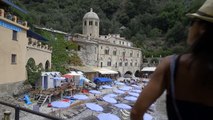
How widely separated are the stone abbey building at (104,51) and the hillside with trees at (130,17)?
6.86 meters

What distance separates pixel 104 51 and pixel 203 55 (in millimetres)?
45704

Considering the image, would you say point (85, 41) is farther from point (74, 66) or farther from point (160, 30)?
point (160, 30)

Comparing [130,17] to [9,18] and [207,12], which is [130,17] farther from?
[207,12]

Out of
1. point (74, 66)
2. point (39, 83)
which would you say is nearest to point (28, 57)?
point (39, 83)

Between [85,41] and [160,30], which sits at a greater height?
[160,30]

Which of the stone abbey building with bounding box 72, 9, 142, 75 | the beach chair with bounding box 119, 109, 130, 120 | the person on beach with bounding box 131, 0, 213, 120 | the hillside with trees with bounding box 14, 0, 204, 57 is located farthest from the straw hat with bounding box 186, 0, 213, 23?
the hillside with trees with bounding box 14, 0, 204, 57

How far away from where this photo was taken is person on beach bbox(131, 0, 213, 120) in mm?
1234

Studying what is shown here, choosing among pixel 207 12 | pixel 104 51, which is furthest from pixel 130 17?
pixel 207 12

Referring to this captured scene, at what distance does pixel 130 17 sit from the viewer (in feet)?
268

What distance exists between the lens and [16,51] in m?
19.2

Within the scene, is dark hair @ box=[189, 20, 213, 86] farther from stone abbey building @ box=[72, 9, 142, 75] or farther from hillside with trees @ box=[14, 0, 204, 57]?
hillside with trees @ box=[14, 0, 204, 57]

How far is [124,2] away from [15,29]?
6963 cm

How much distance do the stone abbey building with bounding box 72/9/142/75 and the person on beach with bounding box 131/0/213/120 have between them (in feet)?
135

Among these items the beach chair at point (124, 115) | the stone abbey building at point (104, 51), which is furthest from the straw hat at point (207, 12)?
the stone abbey building at point (104, 51)
